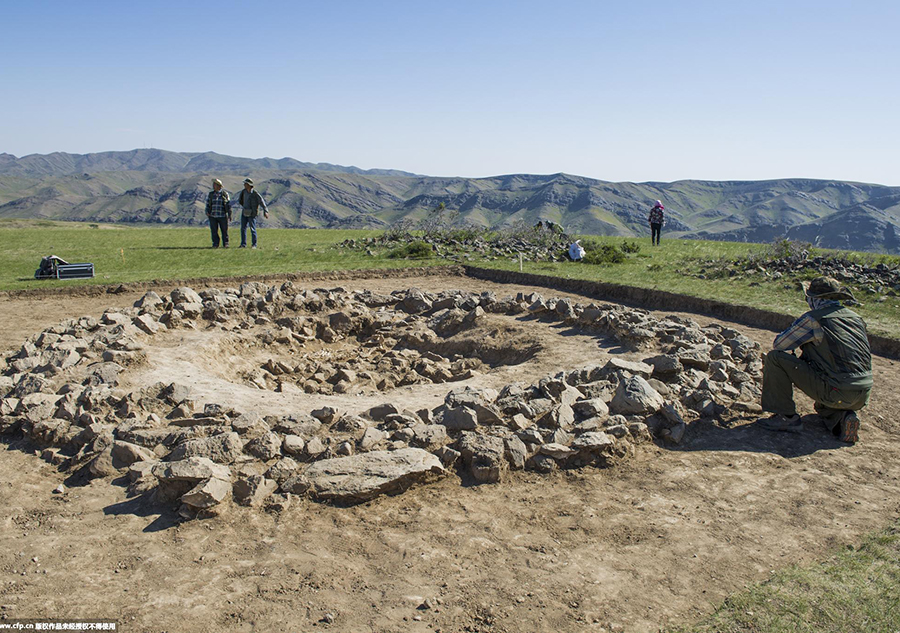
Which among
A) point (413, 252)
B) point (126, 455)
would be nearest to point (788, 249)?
point (413, 252)

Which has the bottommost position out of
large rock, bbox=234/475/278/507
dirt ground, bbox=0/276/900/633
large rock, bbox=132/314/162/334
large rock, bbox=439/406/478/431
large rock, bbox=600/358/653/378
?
dirt ground, bbox=0/276/900/633

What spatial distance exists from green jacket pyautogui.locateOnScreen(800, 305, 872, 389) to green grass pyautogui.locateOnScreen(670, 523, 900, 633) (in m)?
2.08

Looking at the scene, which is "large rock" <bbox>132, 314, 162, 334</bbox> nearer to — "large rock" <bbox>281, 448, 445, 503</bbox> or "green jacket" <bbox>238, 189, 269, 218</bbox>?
"large rock" <bbox>281, 448, 445, 503</bbox>

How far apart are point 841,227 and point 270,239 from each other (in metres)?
149

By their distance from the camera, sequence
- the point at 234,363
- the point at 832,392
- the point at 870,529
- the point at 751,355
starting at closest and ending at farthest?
1. the point at 870,529
2. the point at 832,392
3. the point at 751,355
4. the point at 234,363

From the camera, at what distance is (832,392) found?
5793mm

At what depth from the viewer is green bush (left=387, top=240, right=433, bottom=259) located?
18.2 metres

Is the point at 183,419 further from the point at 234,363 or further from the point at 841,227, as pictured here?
the point at 841,227

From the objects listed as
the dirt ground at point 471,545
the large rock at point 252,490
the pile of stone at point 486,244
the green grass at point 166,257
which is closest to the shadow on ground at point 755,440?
the dirt ground at point 471,545

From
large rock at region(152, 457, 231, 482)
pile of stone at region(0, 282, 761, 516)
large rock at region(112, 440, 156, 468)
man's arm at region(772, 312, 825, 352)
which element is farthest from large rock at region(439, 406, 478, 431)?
man's arm at region(772, 312, 825, 352)

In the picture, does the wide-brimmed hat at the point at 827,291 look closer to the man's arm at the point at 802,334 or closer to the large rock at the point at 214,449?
the man's arm at the point at 802,334

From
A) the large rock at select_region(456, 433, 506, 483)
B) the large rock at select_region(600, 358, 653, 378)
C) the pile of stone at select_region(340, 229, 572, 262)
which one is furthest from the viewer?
the pile of stone at select_region(340, 229, 572, 262)

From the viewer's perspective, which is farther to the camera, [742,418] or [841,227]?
[841,227]

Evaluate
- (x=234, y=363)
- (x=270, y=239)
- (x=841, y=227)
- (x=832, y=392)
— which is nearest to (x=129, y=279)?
(x=234, y=363)
